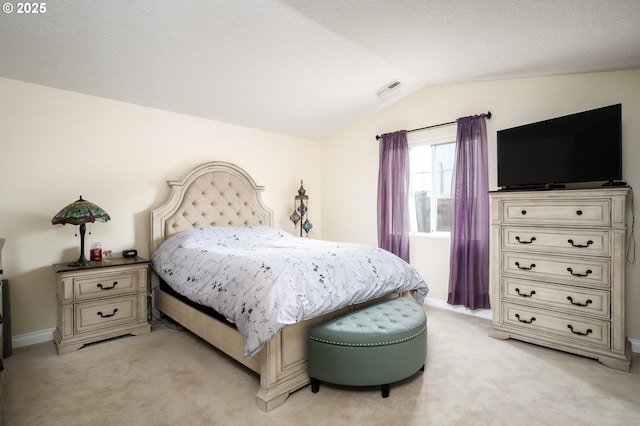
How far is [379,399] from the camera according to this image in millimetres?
1948

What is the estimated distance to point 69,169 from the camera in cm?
299

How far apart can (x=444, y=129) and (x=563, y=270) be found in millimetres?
2008

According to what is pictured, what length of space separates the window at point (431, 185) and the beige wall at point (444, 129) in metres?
0.17

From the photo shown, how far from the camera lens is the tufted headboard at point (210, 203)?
3479 mm

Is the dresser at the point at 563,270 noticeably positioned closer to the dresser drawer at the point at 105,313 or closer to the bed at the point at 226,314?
the bed at the point at 226,314

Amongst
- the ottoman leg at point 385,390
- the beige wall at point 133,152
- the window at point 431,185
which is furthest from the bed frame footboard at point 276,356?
the window at point 431,185

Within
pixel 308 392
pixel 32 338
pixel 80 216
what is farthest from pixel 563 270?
pixel 32 338

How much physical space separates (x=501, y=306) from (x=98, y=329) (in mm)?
3567

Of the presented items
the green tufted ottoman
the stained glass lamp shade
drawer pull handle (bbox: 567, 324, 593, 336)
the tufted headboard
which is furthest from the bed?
drawer pull handle (bbox: 567, 324, 593, 336)

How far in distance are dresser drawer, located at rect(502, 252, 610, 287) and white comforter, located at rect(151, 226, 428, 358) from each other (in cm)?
84

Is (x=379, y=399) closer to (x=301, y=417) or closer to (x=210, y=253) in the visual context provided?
(x=301, y=417)

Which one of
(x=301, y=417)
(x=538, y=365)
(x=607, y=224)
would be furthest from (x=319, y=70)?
(x=538, y=365)

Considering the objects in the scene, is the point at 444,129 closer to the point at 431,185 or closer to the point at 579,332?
the point at 431,185

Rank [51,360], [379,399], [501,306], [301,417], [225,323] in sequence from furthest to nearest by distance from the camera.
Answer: [501,306] < [51,360] < [225,323] < [379,399] < [301,417]
